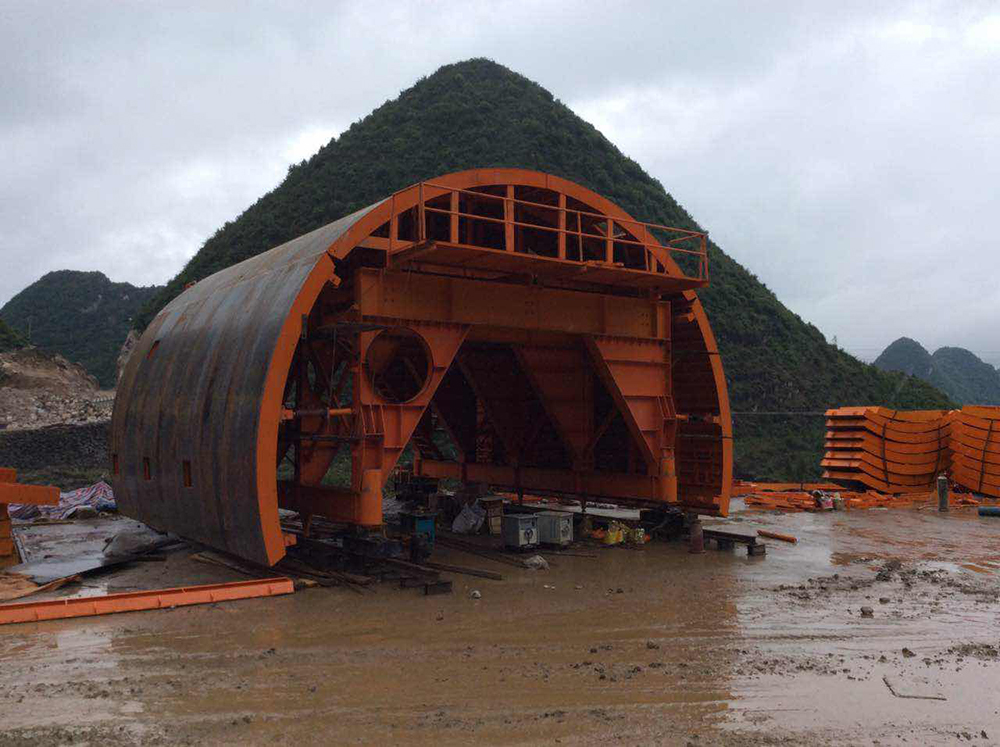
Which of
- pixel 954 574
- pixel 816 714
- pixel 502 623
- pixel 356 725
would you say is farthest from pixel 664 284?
pixel 356 725

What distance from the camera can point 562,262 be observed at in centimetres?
1413

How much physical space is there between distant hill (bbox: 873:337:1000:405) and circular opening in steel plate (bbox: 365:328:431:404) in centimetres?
11894

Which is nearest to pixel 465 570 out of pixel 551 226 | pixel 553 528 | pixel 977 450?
pixel 553 528

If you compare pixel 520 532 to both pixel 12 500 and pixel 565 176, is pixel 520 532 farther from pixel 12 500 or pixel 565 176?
pixel 565 176

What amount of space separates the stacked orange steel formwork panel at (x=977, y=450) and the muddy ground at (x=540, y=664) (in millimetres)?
14842

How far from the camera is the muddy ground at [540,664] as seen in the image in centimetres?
667

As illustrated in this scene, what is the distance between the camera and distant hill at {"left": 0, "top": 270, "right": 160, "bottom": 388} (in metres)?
79.9

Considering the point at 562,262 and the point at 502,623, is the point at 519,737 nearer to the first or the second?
the point at 502,623

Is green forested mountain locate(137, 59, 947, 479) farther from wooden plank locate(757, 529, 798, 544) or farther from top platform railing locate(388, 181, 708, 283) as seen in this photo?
top platform railing locate(388, 181, 708, 283)

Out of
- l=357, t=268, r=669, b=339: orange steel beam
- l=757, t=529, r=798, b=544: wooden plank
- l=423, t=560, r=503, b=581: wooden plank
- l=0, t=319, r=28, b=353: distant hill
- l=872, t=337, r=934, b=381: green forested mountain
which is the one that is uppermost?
l=872, t=337, r=934, b=381: green forested mountain

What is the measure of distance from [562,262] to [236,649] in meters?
7.90

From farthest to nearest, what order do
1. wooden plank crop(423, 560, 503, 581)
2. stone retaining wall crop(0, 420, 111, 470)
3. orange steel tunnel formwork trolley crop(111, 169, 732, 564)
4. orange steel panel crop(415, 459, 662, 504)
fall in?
stone retaining wall crop(0, 420, 111, 470) → orange steel panel crop(415, 459, 662, 504) → wooden plank crop(423, 560, 503, 581) → orange steel tunnel formwork trolley crop(111, 169, 732, 564)

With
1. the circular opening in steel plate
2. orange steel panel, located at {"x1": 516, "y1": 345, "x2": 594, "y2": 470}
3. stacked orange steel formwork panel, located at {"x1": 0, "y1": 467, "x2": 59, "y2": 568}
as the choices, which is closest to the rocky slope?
the circular opening in steel plate

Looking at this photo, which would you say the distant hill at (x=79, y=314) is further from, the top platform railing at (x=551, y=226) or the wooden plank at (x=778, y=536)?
the wooden plank at (x=778, y=536)
